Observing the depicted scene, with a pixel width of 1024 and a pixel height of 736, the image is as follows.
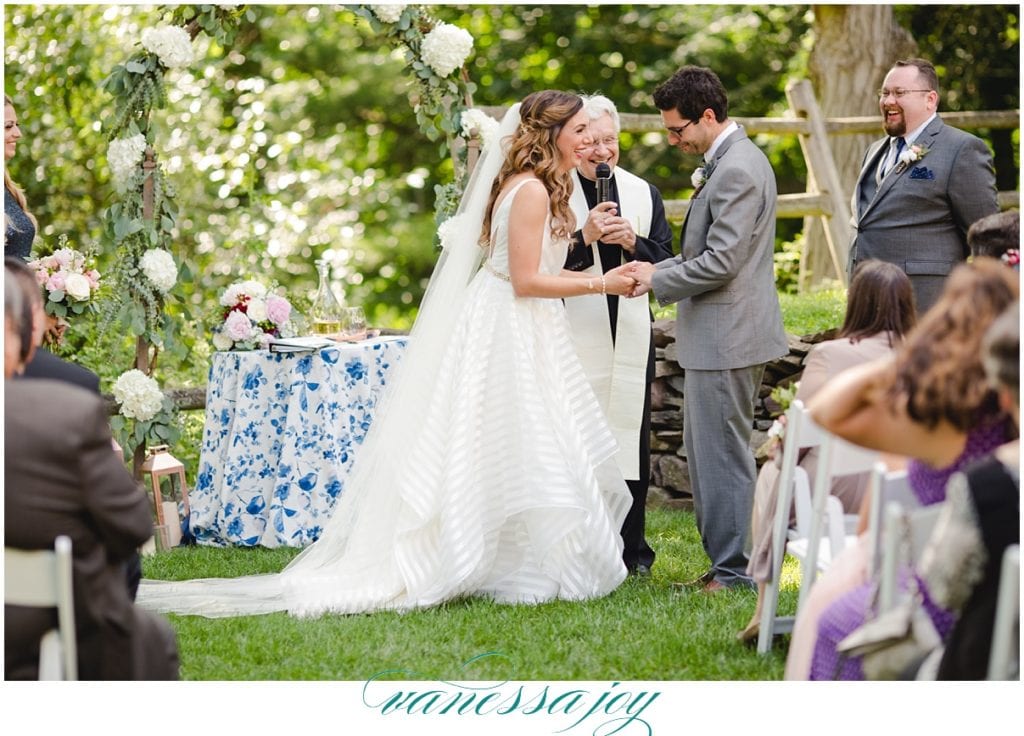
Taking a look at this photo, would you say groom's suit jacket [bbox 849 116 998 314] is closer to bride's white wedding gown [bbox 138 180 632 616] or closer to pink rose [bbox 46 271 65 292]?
bride's white wedding gown [bbox 138 180 632 616]

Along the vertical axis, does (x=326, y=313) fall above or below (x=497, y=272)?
below

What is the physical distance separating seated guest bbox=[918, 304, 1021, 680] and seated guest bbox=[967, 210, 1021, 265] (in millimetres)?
1421

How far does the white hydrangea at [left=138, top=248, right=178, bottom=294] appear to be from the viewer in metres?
5.73

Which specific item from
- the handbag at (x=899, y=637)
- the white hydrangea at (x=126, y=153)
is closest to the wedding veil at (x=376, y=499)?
Answer: the white hydrangea at (x=126, y=153)

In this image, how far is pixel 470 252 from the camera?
4637 millimetres

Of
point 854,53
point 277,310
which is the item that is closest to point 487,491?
point 277,310

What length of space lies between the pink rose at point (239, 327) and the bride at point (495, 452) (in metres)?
1.25

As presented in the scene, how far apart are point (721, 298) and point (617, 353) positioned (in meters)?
0.61

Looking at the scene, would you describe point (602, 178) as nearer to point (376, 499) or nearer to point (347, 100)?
point (376, 499)

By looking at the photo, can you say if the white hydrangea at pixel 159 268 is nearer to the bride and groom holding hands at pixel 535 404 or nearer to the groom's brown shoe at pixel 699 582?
the bride and groom holding hands at pixel 535 404

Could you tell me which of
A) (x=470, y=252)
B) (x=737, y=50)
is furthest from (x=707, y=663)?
(x=737, y=50)

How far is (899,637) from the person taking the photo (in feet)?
7.92

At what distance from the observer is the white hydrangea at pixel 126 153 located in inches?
226
